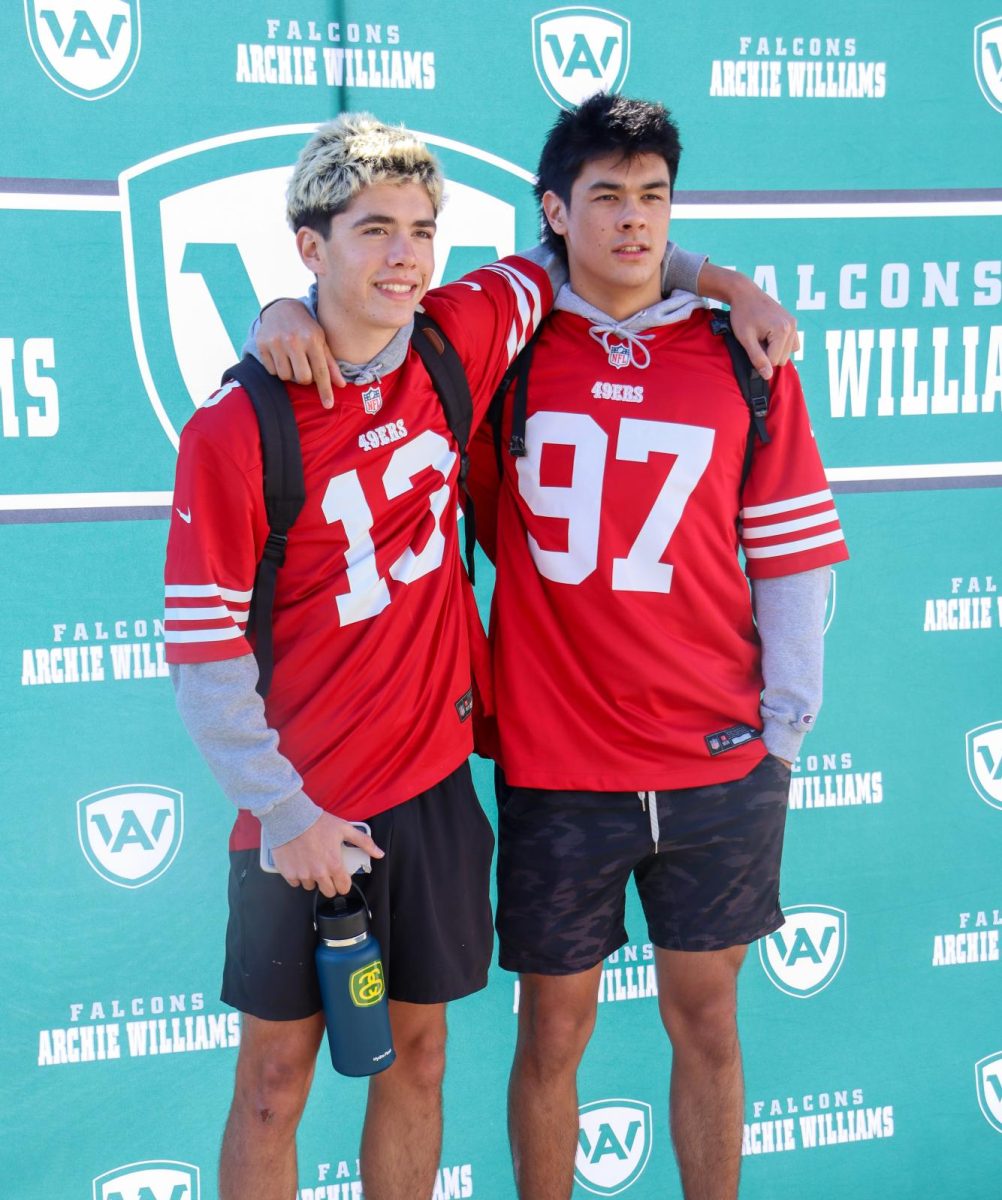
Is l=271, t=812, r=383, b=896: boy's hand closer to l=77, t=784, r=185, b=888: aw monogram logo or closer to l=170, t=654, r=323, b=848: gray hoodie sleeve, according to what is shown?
l=170, t=654, r=323, b=848: gray hoodie sleeve

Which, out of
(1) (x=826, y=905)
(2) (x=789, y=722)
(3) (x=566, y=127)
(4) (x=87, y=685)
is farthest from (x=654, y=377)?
(1) (x=826, y=905)

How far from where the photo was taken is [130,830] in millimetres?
2275

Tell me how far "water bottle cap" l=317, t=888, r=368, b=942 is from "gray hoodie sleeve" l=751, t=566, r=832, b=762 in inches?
28.3

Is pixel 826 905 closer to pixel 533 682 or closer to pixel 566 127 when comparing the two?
pixel 533 682

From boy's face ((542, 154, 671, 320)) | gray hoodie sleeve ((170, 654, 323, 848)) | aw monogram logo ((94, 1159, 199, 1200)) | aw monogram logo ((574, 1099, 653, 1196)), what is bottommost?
aw monogram logo ((574, 1099, 653, 1196))

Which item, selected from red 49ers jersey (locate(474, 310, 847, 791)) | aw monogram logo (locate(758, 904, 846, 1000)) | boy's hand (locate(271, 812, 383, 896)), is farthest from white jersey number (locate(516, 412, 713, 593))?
aw monogram logo (locate(758, 904, 846, 1000))

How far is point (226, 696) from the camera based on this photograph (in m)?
1.56

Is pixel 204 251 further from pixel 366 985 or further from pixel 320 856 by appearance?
pixel 366 985

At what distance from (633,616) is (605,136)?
0.74 metres

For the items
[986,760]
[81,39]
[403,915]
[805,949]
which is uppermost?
[81,39]

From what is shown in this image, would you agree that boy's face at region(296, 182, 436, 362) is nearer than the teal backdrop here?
Yes

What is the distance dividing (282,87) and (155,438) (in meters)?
0.66

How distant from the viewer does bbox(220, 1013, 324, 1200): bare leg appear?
175 centimetres

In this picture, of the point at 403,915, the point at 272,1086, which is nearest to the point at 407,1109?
the point at 272,1086
